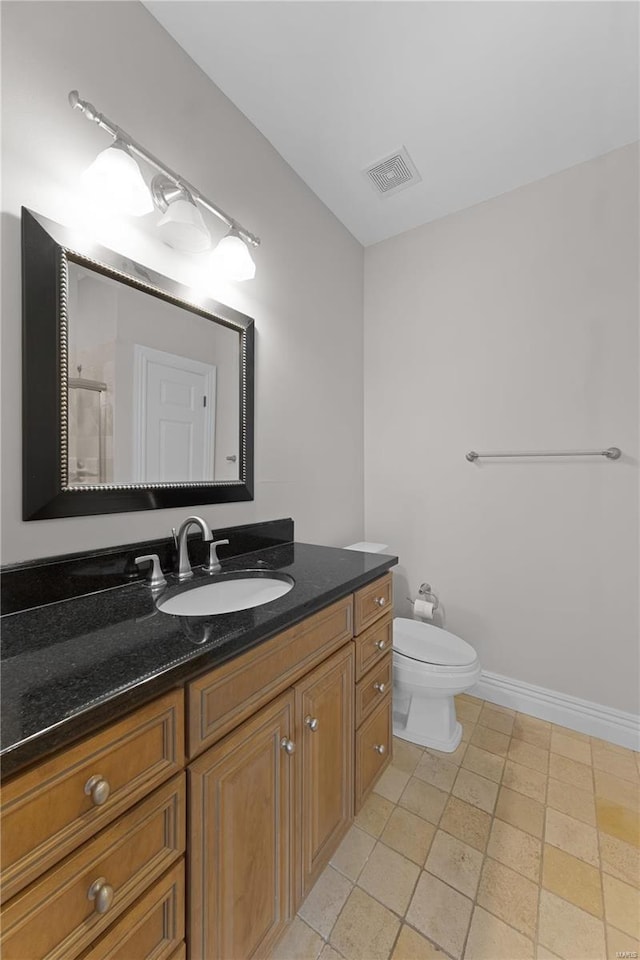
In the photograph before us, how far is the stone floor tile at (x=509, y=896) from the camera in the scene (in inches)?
41.3

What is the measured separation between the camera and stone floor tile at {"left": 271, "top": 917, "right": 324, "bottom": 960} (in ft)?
3.20

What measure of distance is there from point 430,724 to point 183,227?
2.15 m

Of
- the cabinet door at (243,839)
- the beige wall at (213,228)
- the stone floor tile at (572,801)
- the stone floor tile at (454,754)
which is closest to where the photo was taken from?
the cabinet door at (243,839)

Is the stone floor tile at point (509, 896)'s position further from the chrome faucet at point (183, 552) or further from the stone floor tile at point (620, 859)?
the chrome faucet at point (183, 552)

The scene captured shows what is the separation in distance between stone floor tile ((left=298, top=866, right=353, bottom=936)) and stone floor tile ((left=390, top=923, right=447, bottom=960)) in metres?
0.08

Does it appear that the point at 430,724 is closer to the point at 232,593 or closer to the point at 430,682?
the point at 430,682

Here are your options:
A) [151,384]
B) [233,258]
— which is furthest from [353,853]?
[233,258]

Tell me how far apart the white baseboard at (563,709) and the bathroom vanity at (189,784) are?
1.09 meters

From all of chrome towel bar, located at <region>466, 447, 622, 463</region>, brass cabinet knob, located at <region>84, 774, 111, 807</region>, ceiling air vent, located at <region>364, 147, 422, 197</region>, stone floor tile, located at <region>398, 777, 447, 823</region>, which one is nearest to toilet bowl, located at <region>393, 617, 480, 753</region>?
stone floor tile, located at <region>398, 777, 447, 823</region>

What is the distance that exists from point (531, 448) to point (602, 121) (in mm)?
1361

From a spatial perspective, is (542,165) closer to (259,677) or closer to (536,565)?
(536,565)

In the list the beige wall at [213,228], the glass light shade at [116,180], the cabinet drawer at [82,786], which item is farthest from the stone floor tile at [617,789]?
the glass light shade at [116,180]

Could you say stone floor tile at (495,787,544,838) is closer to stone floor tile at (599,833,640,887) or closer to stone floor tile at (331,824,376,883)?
stone floor tile at (599,833,640,887)

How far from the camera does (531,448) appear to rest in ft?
6.27
